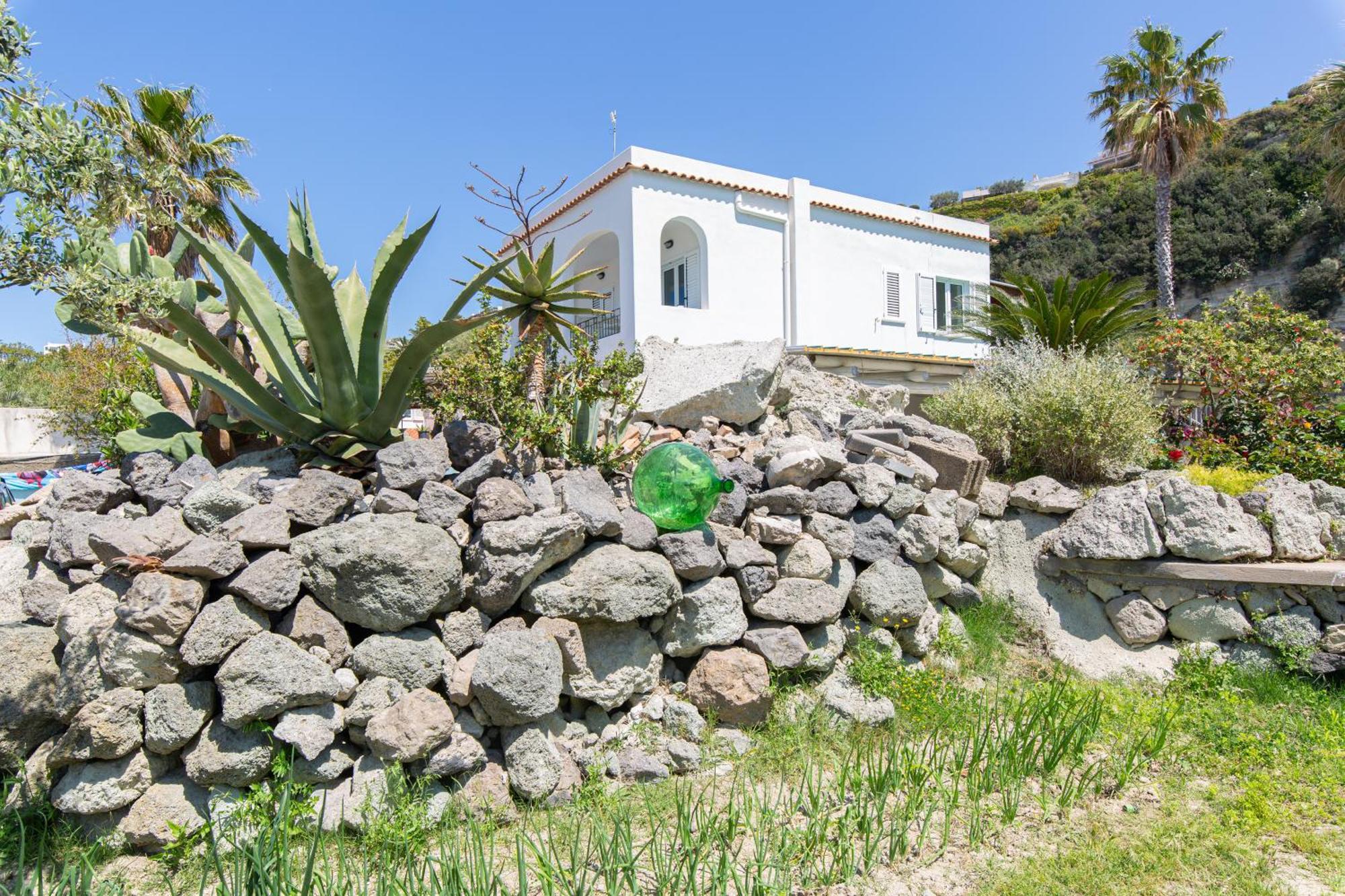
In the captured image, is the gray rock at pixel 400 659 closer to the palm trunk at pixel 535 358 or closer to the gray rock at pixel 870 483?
the palm trunk at pixel 535 358

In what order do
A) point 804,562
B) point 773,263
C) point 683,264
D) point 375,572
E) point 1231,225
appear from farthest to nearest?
1. point 1231,225
2. point 683,264
3. point 773,263
4. point 804,562
5. point 375,572

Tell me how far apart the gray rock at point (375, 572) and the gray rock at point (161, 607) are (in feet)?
1.59

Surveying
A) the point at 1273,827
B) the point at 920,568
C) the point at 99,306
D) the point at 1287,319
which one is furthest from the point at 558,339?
the point at 1287,319

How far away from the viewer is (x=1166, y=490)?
543 cm

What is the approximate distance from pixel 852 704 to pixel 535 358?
9.94 ft

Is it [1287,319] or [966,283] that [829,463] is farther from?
[966,283]

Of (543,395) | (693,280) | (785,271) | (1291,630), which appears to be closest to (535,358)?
(543,395)

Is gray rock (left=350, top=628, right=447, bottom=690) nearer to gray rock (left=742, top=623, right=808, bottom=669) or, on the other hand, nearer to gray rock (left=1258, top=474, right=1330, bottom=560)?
gray rock (left=742, top=623, right=808, bottom=669)

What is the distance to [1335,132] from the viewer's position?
13680mm

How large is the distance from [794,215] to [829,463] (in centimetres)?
1132

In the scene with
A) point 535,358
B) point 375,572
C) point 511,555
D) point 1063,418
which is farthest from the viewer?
point 1063,418

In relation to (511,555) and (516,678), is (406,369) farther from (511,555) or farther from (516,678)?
(516,678)

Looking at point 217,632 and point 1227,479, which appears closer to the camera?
point 217,632

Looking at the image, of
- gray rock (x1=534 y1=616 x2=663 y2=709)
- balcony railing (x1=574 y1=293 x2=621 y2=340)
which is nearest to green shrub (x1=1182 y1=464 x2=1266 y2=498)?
gray rock (x1=534 y1=616 x2=663 y2=709)
